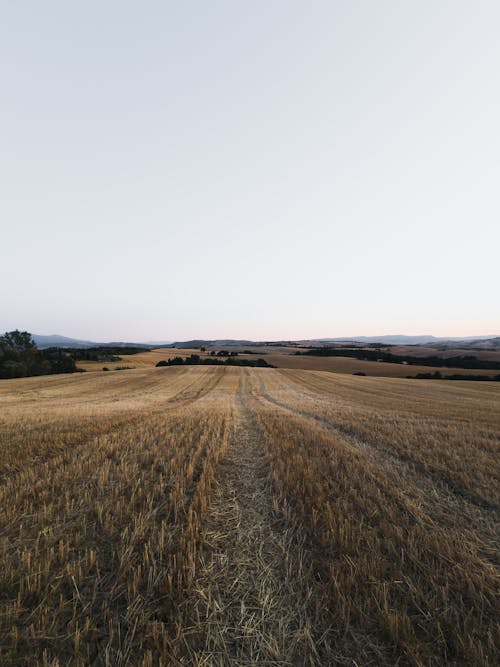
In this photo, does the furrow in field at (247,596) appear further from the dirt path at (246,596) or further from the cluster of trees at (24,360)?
the cluster of trees at (24,360)

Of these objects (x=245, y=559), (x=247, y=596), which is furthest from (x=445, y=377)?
(x=247, y=596)

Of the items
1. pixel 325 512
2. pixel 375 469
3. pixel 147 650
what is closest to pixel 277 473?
pixel 325 512

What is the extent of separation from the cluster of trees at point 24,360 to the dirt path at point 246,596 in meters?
54.3

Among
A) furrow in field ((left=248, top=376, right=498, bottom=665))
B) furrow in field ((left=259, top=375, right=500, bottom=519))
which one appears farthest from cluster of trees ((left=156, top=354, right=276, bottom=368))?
furrow in field ((left=248, top=376, right=498, bottom=665))

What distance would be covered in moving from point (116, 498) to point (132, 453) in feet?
7.08

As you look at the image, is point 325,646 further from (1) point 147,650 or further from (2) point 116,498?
(2) point 116,498

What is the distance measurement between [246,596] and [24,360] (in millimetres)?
59135

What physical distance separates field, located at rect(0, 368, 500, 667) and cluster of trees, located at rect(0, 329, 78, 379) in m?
49.5

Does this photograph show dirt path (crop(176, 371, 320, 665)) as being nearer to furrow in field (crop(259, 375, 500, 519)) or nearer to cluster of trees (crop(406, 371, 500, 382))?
furrow in field (crop(259, 375, 500, 519))

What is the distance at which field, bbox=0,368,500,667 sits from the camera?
194cm

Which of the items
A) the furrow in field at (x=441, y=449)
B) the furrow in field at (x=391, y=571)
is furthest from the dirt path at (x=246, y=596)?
the furrow in field at (x=441, y=449)

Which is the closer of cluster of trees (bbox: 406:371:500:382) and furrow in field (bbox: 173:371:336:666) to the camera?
furrow in field (bbox: 173:371:336:666)

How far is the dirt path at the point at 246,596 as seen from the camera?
1.93m

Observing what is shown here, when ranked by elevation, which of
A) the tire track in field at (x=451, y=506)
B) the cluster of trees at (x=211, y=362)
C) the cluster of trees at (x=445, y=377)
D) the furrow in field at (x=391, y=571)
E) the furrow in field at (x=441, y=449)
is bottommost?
the cluster of trees at (x=445, y=377)
